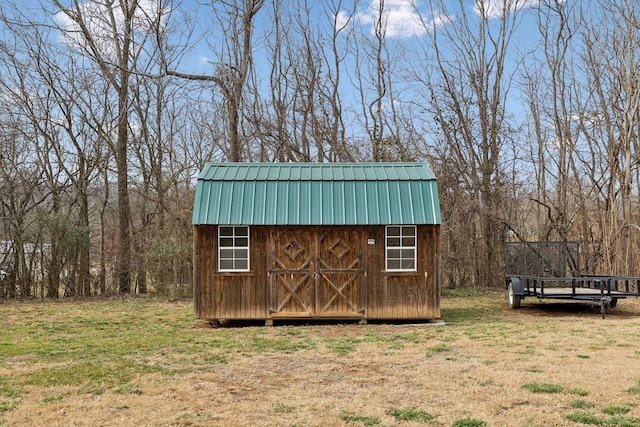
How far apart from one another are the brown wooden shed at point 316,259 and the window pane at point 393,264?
21 millimetres

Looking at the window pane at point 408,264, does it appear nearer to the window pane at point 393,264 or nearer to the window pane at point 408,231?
the window pane at point 393,264

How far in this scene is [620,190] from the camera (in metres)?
17.9

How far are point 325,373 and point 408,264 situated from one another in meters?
4.89

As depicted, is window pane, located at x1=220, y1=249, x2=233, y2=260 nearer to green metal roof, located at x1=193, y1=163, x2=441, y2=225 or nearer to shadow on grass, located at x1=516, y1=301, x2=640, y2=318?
green metal roof, located at x1=193, y1=163, x2=441, y2=225

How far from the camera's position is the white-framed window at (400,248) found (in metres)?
11.7

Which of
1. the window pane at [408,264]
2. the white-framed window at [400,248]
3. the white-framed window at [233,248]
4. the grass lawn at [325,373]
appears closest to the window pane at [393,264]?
the white-framed window at [400,248]

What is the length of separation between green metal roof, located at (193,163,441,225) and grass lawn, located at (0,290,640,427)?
2192mm

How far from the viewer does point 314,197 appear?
38.6 feet

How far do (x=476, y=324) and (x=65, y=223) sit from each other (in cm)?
1308

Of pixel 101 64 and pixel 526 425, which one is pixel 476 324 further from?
pixel 101 64

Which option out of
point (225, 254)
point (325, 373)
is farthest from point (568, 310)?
point (325, 373)

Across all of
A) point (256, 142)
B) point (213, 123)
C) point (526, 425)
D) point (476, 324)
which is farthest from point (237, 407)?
point (213, 123)

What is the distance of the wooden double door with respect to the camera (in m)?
11.6

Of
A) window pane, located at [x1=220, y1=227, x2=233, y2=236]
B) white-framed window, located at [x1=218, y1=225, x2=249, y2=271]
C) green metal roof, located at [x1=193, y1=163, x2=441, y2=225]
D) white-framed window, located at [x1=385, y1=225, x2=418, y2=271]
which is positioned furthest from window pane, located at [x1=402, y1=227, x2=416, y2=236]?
window pane, located at [x1=220, y1=227, x2=233, y2=236]
